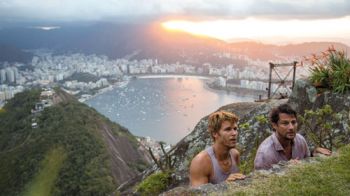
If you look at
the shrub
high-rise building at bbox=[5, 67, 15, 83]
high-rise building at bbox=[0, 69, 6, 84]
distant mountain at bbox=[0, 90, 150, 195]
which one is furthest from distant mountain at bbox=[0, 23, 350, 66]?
the shrub

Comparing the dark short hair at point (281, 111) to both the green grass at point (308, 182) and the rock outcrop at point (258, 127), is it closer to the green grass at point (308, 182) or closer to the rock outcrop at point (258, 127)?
the green grass at point (308, 182)

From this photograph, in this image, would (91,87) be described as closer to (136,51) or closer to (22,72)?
(22,72)

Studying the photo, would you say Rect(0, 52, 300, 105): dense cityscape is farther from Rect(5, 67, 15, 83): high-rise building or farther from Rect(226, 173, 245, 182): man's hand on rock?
Rect(226, 173, 245, 182): man's hand on rock

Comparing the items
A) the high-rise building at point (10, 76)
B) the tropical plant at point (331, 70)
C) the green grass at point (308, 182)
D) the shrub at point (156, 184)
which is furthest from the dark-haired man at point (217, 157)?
the high-rise building at point (10, 76)

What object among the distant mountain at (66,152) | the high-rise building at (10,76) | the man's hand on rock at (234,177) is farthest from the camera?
the high-rise building at (10,76)

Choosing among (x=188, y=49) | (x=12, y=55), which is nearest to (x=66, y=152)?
(x=188, y=49)
